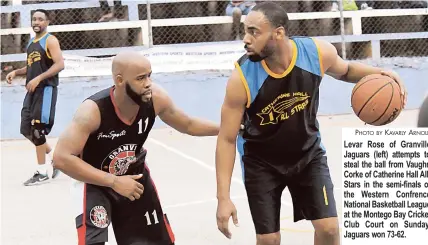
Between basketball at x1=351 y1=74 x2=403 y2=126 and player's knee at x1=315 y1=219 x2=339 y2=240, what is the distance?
2.57ft

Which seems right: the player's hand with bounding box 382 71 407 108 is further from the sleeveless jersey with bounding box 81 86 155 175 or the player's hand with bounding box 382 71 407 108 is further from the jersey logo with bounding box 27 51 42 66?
the jersey logo with bounding box 27 51 42 66

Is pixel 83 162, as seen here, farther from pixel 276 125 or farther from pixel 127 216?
pixel 276 125

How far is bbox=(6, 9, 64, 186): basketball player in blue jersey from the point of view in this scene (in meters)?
9.65

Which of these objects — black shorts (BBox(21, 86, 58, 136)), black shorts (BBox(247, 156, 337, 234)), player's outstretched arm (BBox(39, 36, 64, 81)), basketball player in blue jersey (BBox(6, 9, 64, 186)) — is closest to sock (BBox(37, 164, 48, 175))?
basketball player in blue jersey (BBox(6, 9, 64, 186))

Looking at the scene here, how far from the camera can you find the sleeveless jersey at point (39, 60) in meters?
9.87

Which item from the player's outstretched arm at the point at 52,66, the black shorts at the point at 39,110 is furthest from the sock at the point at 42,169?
the player's outstretched arm at the point at 52,66

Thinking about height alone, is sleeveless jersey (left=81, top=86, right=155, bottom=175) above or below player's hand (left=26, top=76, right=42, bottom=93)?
below

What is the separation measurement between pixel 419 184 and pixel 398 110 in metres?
1.25

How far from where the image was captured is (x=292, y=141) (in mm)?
4934

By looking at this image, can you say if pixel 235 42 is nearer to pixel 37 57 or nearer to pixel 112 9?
pixel 112 9

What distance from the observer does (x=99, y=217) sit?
4.75 metres

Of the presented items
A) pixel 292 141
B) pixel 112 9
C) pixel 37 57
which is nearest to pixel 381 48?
pixel 112 9

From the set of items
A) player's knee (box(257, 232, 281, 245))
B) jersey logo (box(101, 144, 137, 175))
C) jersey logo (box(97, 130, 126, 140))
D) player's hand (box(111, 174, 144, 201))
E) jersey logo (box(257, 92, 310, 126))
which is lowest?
player's knee (box(257, 232, 281, 245))

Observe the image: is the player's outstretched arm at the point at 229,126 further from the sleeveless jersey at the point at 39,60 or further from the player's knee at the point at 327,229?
the sleeveless jersey at the point at 39,60
